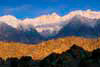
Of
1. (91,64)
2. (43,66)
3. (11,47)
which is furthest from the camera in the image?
(11,47)

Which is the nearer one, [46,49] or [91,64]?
[91,64]

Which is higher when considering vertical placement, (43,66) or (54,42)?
(54,42)

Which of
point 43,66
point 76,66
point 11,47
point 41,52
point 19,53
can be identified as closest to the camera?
point 76,66

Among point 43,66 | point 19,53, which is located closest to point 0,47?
point 19,53

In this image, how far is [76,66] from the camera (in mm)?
22141

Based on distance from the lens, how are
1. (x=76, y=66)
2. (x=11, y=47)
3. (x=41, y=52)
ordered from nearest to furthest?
(x=76, y=66), (x=41, y=52), (x=11, y=47)

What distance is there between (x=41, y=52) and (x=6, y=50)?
3541cm

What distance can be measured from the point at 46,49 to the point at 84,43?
40314 millimetres

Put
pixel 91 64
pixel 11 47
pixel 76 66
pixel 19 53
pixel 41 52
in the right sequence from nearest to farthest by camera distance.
A: pixel 91 64 → pixel 76 66 → pixel 41 52 → pixel 19 53 → pixel 11 47

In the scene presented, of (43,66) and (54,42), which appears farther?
(54,42)

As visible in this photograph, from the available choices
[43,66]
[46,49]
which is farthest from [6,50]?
[43,66]

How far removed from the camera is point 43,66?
30938mm

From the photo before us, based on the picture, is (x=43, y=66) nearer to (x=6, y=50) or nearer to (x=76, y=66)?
(x=76, y=66)

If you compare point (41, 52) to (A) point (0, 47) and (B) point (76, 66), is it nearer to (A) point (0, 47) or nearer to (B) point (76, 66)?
(A) point (0, 47)
